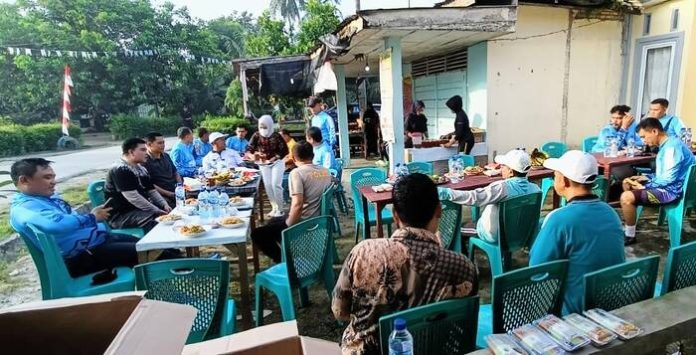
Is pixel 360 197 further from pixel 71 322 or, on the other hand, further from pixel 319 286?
pixel 71 322

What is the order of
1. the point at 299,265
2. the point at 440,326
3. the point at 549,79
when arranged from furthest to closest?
the point at 549,79 < the point at 299,265 < the point at 440,326

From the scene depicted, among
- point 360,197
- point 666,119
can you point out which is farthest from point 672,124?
point 360,197

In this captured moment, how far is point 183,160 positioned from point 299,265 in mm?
4126

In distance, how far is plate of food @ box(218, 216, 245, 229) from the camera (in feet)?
10.1

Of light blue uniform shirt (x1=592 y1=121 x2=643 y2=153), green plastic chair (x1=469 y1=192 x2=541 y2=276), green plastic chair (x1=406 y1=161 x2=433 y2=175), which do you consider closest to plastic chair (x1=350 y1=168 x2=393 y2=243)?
green plastic chair (x1=406 y1=161 x2=433 y2=175)

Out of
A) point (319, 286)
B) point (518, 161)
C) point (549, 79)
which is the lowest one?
point (319, 286)

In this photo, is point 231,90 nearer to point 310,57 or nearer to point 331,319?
point 310,57

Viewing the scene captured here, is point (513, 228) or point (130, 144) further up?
point (130, 144)

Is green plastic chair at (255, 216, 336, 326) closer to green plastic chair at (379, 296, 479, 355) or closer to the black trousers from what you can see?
the black trousers

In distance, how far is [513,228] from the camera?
324 cm

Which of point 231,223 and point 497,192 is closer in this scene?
point 231,223

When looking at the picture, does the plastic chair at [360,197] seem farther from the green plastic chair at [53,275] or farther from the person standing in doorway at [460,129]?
the person standing in doorway at [460,129]

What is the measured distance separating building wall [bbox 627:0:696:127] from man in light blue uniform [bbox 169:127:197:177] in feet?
28.9

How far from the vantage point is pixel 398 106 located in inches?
243
